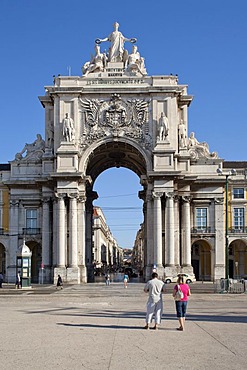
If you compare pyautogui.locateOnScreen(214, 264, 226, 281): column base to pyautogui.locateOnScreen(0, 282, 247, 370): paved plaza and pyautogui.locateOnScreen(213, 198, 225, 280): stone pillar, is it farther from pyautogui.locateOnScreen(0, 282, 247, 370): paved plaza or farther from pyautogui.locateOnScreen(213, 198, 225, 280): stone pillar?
pyautogui.locateOnScreen(0, 282, 247, 370): paved plaza

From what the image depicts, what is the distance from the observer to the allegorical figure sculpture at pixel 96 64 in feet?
228

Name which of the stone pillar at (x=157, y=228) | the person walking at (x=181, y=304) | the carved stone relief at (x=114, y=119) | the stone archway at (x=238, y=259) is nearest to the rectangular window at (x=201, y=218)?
the stone archway at (x=238, y=259)

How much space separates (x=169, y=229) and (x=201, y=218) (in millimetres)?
6908

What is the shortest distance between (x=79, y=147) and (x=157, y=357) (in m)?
53.6

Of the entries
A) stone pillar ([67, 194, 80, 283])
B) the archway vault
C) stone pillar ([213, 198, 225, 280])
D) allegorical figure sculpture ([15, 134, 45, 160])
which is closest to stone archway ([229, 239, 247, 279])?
stone pillar ([213, 198, 225, 280])

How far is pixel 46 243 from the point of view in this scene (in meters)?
68.0

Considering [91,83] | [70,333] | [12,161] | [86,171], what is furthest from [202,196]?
[70,333]

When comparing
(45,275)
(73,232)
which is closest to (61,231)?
(73,232)

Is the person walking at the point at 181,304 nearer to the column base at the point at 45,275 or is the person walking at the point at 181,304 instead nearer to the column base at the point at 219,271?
the column base at the point at 45,275

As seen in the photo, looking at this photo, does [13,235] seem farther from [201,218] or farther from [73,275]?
[201,218]

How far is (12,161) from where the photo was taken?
71.6 m

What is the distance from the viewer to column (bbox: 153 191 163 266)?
64.8 metres

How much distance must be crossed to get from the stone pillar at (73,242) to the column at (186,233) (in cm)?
1159

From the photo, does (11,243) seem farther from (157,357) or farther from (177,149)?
(157,357)
